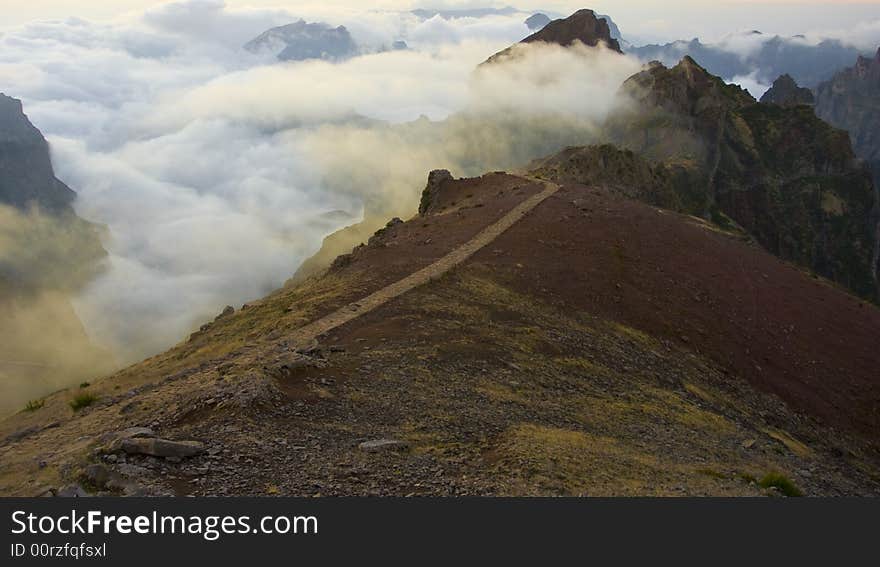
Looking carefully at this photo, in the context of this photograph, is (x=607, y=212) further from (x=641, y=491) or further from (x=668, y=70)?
(x=668, y=70)

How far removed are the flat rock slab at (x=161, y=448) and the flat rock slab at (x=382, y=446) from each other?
3.51m

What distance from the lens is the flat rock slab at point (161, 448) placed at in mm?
15633

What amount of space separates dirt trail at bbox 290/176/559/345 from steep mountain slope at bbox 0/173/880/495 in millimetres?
133

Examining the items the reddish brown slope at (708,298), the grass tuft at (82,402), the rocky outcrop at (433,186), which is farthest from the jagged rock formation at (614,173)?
the grass tuft at (82,402)

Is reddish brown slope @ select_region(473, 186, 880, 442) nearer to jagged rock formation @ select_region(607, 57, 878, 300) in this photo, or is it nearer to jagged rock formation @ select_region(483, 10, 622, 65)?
jagged rock formation @ select_region(607, 57, 878, 300)

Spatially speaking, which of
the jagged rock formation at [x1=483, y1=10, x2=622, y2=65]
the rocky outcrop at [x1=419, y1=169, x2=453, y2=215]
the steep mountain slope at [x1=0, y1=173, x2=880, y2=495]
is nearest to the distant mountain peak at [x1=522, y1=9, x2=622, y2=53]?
the jagged rock formation at [x1=483, y1=10, x2=622, y2=65]

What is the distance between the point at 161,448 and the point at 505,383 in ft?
35.4

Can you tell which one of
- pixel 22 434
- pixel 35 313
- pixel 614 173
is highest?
pixel 614 173

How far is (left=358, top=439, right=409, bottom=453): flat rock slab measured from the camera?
16.7 metres

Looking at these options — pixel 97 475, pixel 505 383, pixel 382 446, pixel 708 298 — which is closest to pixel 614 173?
pixel 708 298

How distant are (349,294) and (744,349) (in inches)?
726

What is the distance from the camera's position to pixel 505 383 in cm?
2300

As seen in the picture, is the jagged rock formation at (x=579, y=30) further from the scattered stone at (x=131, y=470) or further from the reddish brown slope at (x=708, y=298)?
the scattered stone at (x=131, y=470)

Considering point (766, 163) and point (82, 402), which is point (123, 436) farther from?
point (766, 163)
